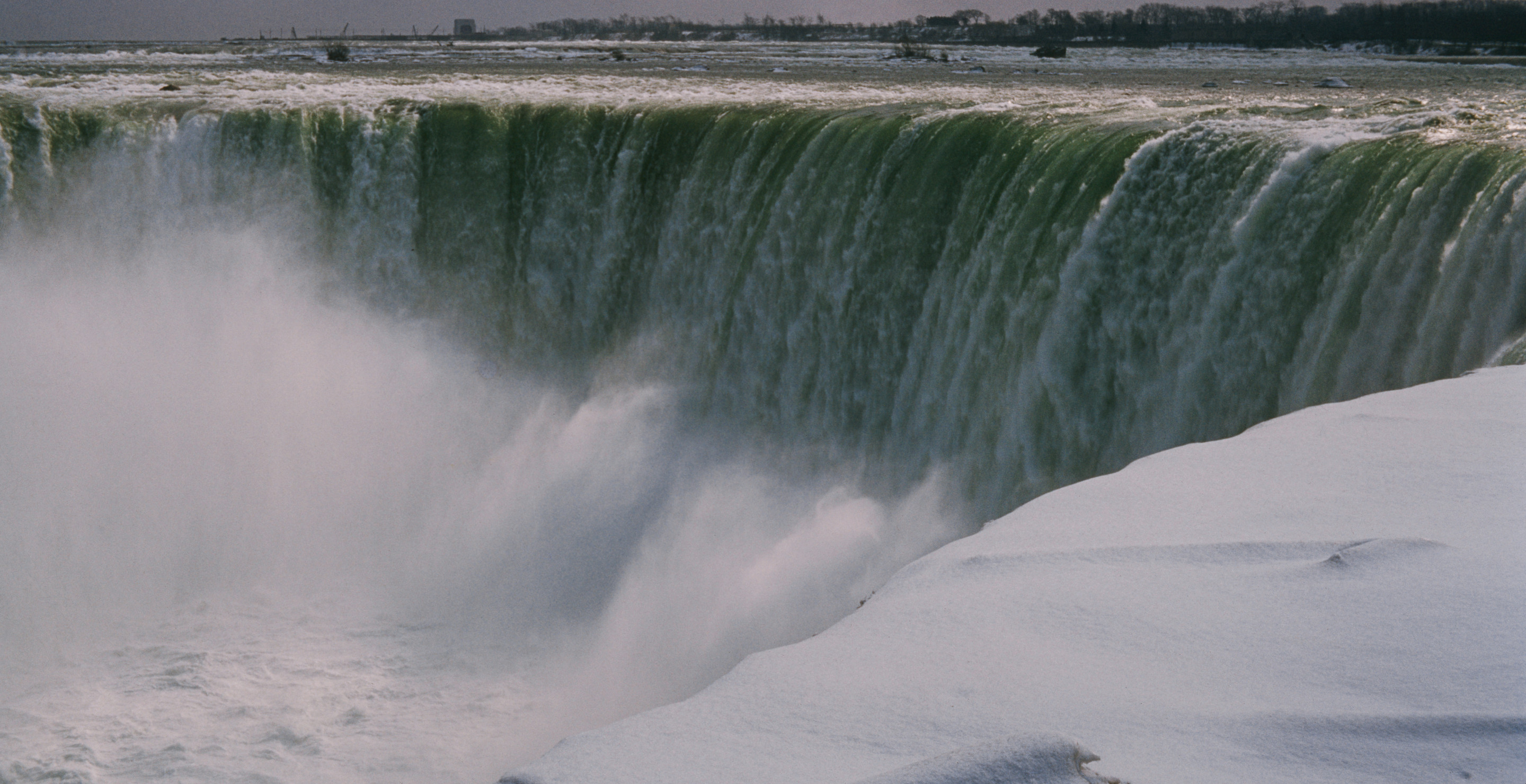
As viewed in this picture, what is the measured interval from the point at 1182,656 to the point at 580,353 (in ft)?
32.4

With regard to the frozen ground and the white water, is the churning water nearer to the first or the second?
the white water

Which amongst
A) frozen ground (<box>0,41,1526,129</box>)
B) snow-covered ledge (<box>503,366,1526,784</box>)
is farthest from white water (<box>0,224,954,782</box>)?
snow-covered ledge (<box>503,366,1526,784</box>)

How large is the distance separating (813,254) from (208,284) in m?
6.40

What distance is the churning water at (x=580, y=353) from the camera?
7395mm

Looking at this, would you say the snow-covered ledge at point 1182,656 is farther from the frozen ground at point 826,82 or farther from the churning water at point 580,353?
the frozen ground at point 826,82

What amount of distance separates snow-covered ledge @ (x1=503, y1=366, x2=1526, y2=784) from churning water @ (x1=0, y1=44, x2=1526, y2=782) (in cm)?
306

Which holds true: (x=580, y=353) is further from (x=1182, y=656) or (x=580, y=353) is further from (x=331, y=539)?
(x=1182, y=656)

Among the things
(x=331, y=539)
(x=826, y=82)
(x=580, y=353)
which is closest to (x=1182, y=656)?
(x=331, y=539)

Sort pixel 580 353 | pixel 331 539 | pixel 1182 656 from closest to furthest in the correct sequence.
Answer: pixel 1182 656
pixel 331 539
pixel 580 353

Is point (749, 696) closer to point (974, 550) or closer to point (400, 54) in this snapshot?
point (974, 550)

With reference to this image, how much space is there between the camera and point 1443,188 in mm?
6465

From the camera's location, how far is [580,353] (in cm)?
1224

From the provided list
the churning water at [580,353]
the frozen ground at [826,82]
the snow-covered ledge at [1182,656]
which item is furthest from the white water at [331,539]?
the snow-covered ledge at [1182,656]

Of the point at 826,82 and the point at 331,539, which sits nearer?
the point at 331,539
